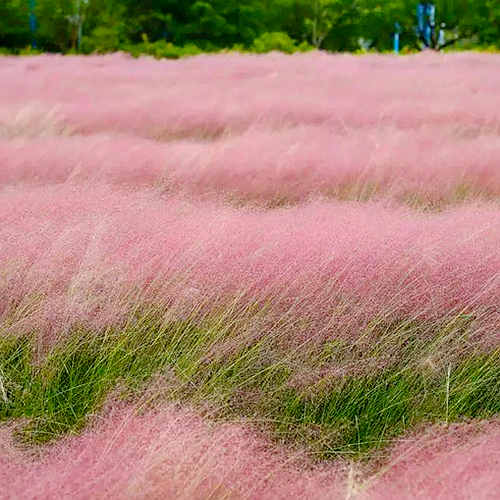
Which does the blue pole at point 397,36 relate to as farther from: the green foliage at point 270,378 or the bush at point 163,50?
the green foliage at point 270,378

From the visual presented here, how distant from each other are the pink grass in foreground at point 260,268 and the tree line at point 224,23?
19100 millimetres

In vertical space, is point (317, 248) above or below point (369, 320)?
above

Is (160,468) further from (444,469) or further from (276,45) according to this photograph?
(276,45)

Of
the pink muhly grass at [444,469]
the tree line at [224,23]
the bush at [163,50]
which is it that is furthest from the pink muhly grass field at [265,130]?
the tree line at [224,23]

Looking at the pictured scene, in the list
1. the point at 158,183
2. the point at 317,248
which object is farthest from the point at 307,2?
the point at 317,248

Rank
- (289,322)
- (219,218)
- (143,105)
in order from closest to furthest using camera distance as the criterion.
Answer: (289,322) < (219,218) < (143,105)

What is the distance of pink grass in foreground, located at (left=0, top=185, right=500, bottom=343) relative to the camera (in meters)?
2.24

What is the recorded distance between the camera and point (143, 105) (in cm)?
711

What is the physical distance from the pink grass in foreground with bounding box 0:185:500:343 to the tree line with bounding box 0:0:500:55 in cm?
1910

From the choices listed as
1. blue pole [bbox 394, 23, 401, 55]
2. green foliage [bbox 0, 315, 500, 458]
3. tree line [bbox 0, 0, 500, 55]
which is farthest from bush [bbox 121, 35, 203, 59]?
green foliage [bbox 0, 315, 500, 458]

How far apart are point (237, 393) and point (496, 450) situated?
0.73m

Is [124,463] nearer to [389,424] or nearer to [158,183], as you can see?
[389,424]

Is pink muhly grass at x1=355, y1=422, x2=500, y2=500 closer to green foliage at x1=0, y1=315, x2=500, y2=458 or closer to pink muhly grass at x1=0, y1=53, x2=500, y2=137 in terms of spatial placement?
green foliage at x1=0, y1=315, x2=500, y2=458

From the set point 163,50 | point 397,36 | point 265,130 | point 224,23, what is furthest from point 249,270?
point 397,36
